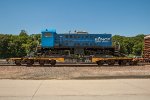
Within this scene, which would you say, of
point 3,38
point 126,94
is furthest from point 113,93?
point 3,38

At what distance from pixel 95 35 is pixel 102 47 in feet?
5.99

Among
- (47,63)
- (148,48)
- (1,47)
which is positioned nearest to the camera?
(47,63)

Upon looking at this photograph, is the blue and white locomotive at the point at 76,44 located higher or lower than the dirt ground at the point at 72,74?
higher

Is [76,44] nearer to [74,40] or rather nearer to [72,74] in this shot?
[74,40]

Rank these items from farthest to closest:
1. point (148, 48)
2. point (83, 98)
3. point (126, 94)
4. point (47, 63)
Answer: point (148, 48) → point (47, 63) → point (126, 94) → point (83, 98)

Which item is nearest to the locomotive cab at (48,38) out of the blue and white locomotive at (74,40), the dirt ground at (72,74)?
the blue and white locomotive at (74,40)

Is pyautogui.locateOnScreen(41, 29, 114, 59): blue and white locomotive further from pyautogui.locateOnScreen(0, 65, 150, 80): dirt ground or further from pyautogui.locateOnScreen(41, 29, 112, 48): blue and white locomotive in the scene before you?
pyautogui.locateOnScreen(0, 65, 150, 80): dirt ground

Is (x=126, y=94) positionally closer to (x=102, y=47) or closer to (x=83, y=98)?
(x=83, y=98)

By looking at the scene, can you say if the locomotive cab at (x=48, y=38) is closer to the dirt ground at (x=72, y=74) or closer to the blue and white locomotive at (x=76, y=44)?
the blue and white locomotive at (x=76, y=44)

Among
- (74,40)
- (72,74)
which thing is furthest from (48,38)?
(72,74)

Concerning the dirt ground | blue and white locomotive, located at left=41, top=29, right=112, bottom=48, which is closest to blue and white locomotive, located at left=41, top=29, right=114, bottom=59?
blue and white locomotive, located at left=41, top=29, right=112, bottom=48

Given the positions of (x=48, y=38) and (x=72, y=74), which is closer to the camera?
(x=72, y=74)

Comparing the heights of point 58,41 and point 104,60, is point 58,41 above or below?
above

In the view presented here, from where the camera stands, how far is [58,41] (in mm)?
35969
